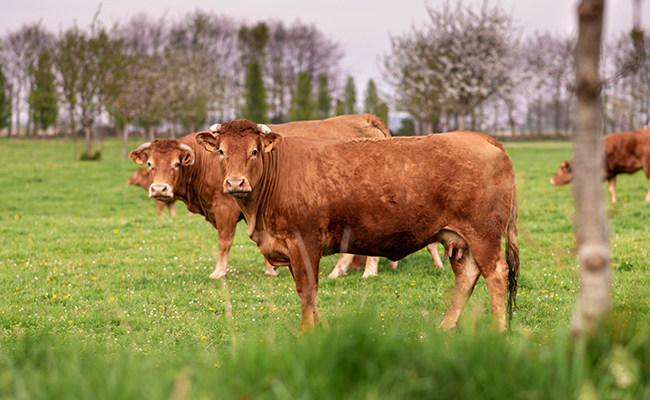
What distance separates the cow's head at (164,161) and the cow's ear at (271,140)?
10.5ft

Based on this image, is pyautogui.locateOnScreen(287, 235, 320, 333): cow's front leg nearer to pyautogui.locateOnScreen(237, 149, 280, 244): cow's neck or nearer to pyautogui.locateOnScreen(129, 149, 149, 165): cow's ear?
pyautogui.locateOnScreen(237, 149, 280, 244): cow's neck

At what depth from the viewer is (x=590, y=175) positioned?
2.88 metres

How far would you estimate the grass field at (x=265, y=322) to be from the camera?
2.59 meters

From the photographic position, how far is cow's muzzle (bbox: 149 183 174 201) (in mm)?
8039

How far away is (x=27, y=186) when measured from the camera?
19625 millimetres

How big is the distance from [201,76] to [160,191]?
42326 mm

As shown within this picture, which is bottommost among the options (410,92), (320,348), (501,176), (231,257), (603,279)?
(231,257)

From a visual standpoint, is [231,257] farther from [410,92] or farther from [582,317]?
[410,92]

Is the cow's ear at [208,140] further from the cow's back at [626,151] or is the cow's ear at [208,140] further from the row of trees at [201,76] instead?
the row of trees at [201,76]

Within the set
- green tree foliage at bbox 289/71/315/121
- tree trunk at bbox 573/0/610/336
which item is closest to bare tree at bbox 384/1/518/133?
green tree foliage at bbox 289/71/315/121

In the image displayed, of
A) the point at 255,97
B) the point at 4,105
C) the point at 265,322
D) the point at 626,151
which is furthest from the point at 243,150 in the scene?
the point at 4,105

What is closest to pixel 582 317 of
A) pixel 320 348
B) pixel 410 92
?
pixel 320 348

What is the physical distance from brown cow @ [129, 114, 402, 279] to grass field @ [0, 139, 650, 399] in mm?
733

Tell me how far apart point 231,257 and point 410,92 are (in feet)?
96.9
